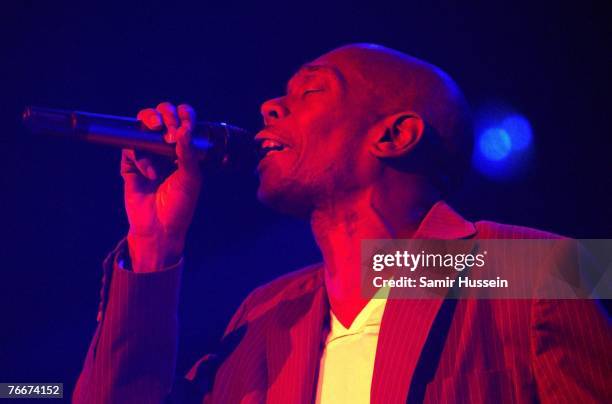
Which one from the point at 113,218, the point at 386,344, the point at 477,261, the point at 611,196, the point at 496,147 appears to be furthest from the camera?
the point at 113,218

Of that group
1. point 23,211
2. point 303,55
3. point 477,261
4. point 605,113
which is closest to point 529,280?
point 477,261

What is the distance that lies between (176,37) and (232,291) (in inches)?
39.8

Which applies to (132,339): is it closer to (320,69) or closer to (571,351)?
(320,69)

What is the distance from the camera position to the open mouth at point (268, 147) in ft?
6.59

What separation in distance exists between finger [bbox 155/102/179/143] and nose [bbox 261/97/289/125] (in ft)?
0.90

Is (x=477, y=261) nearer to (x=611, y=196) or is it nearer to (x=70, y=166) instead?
(x=611, y=196)

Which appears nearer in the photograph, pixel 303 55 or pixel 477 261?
pixel 477 261

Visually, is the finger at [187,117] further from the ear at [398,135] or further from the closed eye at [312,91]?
the ear at [398,135]

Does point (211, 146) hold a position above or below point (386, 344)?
above

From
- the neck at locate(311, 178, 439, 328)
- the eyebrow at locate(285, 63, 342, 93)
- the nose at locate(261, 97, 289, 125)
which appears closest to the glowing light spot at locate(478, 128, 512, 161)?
the neck at locate(311, 178, 439, 328)

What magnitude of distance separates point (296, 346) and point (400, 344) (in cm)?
34

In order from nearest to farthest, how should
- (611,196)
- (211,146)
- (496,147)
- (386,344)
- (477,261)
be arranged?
1. (386,344)
2. (477,261)
3. (211,146)
4. (611,196)
5. (496,147)

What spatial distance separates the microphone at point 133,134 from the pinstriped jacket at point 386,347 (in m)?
0.31

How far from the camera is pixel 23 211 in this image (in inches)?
106
